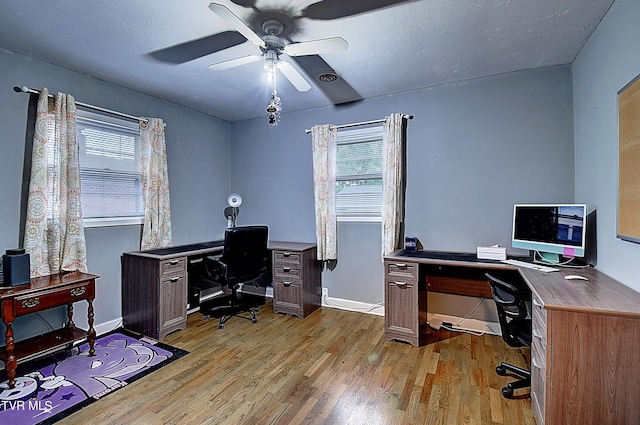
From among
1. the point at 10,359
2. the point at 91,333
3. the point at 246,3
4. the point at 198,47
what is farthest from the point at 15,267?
the point at 246,3

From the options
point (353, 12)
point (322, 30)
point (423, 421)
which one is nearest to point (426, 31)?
point (353, 12)

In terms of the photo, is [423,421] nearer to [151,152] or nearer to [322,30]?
[322,30]

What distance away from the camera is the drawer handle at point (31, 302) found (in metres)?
2.12

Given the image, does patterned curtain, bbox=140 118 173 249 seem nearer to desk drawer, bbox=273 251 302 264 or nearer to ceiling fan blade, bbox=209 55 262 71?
desk drawer, bbox=273 251 302 264

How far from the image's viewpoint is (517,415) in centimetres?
180

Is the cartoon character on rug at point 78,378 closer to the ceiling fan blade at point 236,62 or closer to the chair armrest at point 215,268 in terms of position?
the chair armrest at point 215,268

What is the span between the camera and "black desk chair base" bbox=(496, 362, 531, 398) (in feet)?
6.45

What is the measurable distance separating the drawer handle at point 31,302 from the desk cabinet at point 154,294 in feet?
2.72

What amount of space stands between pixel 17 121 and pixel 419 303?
3738 mm

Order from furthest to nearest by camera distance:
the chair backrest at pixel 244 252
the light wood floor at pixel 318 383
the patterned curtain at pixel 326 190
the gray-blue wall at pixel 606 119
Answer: the patterned curtain at pixel 326 190 < the chair backrest at pixel 244 252 < the light wood floor at pixel 318 383 < the gray-blue wall at pixel 606 119

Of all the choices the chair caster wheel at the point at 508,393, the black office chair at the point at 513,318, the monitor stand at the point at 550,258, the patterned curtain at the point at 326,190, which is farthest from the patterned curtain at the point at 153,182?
the monitor stand at the point at 550,258

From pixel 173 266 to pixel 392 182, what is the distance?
238 centimetres

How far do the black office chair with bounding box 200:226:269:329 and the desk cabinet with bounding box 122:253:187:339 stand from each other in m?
0.35

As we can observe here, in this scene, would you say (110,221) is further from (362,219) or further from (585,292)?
(585,292)
